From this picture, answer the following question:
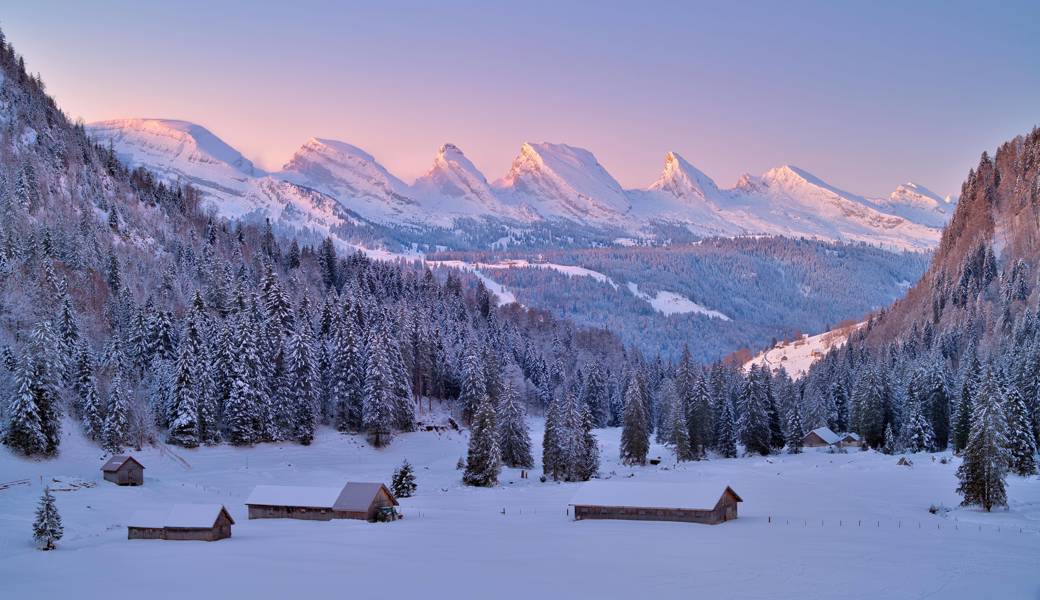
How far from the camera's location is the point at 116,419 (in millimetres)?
73688

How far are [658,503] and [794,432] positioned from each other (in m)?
49.4

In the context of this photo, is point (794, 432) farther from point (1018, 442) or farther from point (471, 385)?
point (471, 385)

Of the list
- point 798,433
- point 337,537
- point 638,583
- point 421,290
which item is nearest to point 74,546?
point 337,537

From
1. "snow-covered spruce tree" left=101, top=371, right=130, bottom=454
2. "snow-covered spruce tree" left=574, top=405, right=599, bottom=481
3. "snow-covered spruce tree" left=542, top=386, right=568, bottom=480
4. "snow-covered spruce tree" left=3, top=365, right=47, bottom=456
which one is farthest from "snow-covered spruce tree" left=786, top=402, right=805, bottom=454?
"snow-covered spruce tree" left=3, top=365, right=47, bottom=456

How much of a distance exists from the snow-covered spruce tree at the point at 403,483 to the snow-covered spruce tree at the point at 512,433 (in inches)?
518

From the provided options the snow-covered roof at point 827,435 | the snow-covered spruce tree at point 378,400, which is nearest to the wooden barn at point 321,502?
the snow-covered spruce tree at point 378,400

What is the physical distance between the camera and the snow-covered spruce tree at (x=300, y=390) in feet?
285

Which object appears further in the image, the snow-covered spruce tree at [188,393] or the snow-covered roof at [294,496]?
the snow-covered spruce tree at [188,393]

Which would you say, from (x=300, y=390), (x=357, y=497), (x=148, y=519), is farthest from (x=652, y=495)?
(x=300, y=390)

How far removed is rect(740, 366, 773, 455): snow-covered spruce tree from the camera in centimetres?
9950

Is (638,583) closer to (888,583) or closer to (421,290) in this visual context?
(888,583)

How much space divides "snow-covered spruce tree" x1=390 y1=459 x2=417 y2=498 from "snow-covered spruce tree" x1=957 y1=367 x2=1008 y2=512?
41575mm

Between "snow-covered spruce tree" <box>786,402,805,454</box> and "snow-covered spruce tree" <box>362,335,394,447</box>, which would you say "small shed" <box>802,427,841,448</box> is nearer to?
"snow-covered spruce tree" <box>786,402,805,454</box>

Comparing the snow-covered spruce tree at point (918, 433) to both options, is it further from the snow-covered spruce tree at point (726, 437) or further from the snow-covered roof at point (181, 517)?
the snow-covered roof at point (181, 517)
